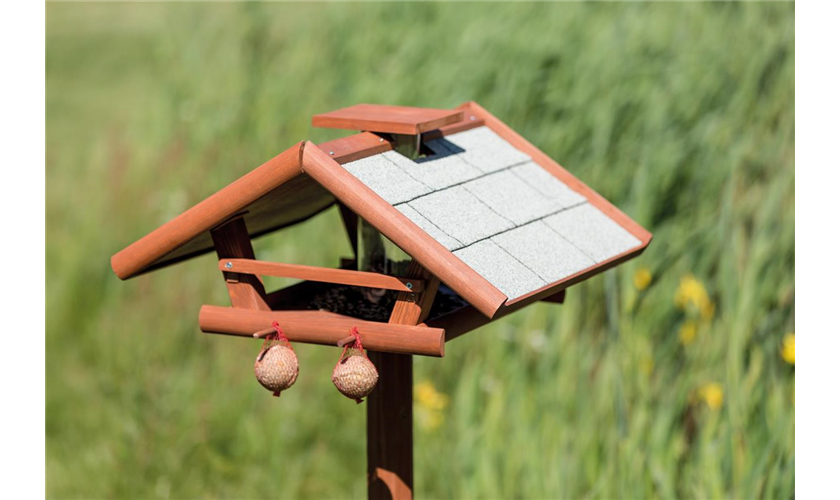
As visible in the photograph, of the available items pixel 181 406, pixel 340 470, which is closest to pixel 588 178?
pixel 340 470

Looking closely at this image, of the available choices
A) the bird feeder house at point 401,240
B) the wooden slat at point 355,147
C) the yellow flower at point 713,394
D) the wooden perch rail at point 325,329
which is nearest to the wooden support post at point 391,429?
the bird feeder house at point 401,240

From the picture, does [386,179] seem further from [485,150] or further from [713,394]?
[713,394]

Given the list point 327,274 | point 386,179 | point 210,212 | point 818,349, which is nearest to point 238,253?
point 210,212

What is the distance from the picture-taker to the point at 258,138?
4961 mm

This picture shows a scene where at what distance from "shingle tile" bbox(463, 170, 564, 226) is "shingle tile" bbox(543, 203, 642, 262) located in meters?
0.04

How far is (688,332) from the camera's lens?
3.49 metres

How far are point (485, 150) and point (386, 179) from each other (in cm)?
45

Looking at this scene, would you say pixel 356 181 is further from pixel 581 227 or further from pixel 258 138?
pixel 258 138

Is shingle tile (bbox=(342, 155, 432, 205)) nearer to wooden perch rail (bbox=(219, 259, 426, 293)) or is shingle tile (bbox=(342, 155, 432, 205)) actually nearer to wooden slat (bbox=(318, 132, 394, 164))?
wooden slat (bbox=(318, 132, 394, 164))

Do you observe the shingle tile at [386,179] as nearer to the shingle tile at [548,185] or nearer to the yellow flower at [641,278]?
the shingle tile at [548,185]

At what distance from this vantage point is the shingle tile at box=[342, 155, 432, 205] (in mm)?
1874

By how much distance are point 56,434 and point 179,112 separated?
6.19 ft

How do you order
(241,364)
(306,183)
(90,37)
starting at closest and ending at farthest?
1. (306,183)
2. (241,364)
3. (90,37)
